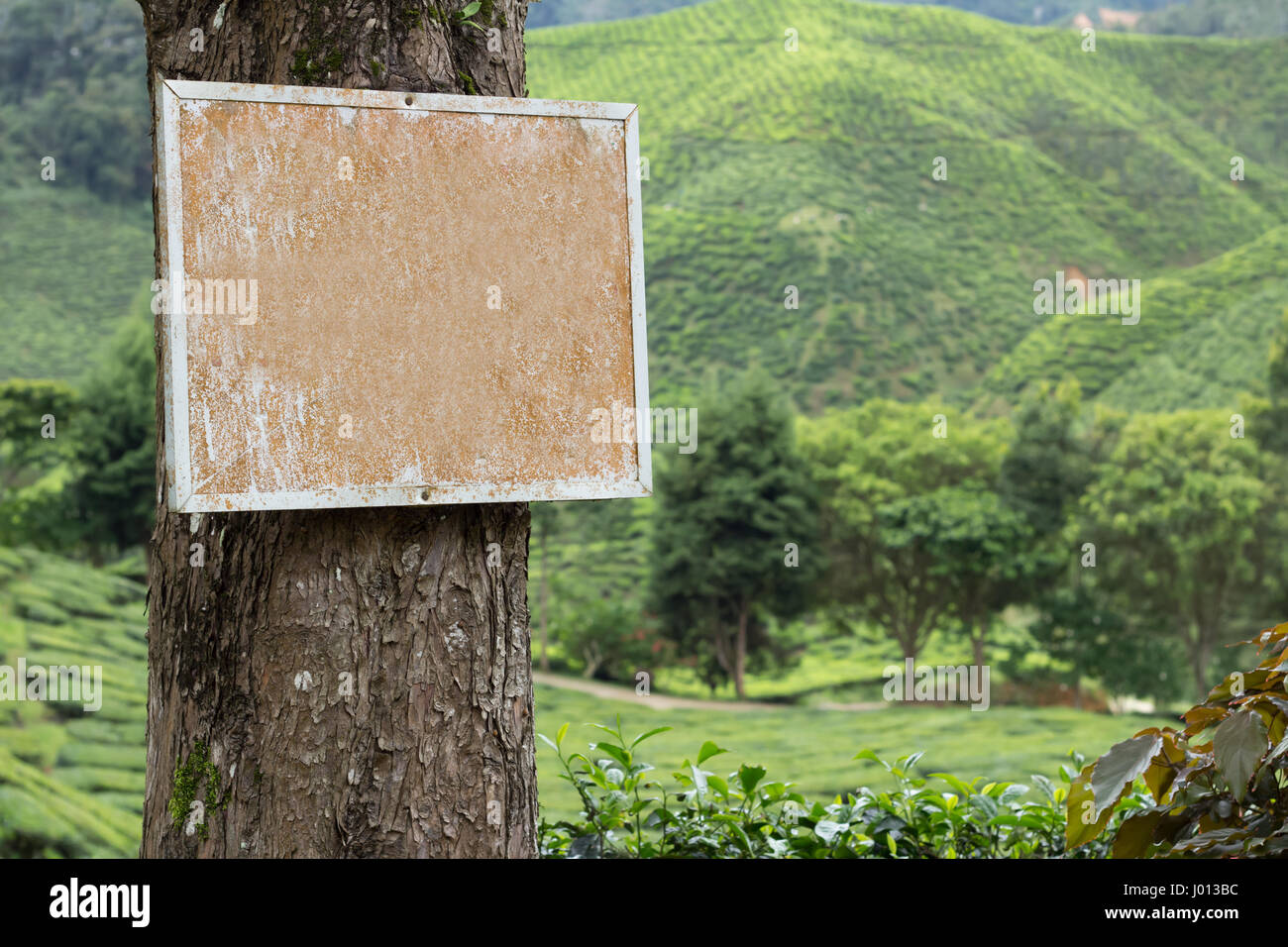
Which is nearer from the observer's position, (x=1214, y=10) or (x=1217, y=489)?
(x=1217, y=489)

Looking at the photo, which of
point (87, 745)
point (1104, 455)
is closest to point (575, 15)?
point (1104, 455)

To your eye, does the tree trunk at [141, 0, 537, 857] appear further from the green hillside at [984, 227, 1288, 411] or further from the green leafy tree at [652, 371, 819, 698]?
the green hillside at [984, 227, 1288, 411]

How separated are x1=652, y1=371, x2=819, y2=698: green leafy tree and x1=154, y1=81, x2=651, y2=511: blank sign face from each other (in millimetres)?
10185

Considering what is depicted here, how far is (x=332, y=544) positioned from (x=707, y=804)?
3.23ft

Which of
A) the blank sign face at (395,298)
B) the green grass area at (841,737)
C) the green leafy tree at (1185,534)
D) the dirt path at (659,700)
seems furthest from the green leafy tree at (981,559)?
the blank sign face at (395,298)

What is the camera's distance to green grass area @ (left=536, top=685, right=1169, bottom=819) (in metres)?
9.20

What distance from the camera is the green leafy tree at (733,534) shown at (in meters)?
11.7

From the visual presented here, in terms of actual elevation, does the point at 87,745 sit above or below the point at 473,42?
below

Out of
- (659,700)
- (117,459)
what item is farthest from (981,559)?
(117,459)

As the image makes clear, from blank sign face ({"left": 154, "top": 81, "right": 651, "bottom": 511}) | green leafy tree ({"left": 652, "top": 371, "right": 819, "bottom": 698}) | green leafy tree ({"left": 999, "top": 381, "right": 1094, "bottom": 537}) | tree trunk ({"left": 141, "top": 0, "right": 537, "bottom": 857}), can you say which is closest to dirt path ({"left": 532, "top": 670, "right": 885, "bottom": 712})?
green leafy tree ({"left": 652, "top": 371, "right": 819, "bottom": 698})

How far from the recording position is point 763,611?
1230 centimetres

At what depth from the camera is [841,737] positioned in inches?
425

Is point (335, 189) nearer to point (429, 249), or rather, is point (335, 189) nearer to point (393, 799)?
point (429, 249)

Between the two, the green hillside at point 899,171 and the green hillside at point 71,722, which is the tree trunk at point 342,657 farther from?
the green hillside at point 899,171
